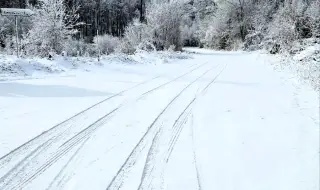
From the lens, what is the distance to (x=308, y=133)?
590cm

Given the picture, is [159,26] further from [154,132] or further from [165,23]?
[154,132]

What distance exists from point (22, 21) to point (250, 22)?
3297 cm

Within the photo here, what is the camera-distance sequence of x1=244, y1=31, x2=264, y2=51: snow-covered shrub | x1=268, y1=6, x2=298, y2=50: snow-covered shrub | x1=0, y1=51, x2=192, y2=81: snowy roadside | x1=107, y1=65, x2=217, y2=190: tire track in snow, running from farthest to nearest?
x1=244, y1=31, x2=264, y2=51: snow-covered shrub < x1=268, y1=6, x2=298, y2=50: snow-covered shrub < x1=0, y1=51, x2=192, y2=81: snowy roadside < x1=107, y1=65, x2=217, y2=190: tire track in snow

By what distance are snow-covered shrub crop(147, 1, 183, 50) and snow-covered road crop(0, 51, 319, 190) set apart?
30.7 meters

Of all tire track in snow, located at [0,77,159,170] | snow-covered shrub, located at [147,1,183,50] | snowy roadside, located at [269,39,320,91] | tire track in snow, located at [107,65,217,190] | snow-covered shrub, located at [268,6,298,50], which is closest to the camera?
tire track in snow, located at [107,65,217,190]

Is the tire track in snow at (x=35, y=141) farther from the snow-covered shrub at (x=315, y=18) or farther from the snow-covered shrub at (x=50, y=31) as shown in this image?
the snow-covered shrub at (x=315, y=18)

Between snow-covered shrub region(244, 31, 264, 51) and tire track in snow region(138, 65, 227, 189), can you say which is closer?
tire track in snow region(138, 65, 227, 189)

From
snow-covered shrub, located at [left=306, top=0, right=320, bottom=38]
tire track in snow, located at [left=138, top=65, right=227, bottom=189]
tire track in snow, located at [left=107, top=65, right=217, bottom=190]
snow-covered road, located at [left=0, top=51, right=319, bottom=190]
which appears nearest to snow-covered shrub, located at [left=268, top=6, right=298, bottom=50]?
snow-covered shrub, located at [left=306, top=0, right=320, bottom=38]

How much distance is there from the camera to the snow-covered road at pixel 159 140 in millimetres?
→ 4242

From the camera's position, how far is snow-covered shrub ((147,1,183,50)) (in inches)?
1578

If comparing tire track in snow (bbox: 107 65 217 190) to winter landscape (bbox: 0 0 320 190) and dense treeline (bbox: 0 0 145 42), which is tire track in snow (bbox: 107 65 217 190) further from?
dense treeline (bbox: 0 0 145 42)

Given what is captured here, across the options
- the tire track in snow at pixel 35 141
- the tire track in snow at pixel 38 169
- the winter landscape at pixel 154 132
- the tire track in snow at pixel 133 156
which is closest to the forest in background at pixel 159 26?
the winter landscape at pixel 154 132

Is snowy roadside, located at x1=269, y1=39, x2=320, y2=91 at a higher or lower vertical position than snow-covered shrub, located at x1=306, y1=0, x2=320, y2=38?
lower

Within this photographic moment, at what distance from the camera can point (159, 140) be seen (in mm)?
5699
